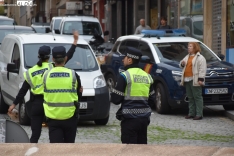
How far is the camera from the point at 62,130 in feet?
26.9

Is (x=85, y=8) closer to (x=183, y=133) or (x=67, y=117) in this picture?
(x=183, y=133)

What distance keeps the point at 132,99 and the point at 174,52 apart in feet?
28.3

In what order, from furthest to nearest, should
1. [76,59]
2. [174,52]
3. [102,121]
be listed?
[174,52] < [76,59] < [102,121]

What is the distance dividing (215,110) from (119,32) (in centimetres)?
2378

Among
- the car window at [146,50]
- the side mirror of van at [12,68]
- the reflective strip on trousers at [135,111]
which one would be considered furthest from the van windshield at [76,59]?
the reflective strip on trousers at [135,111]

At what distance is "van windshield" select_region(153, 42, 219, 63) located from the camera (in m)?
16.3

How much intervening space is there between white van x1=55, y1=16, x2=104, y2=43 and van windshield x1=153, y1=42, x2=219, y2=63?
468 inches

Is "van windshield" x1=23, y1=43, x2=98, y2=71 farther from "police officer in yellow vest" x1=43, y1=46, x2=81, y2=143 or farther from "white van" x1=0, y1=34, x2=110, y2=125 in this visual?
"police officer in yellow vest" x1=43, y1=46, x2=81, y2=143

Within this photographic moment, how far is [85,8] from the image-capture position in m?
49.3

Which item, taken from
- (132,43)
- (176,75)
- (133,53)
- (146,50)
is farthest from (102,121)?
(133,53)

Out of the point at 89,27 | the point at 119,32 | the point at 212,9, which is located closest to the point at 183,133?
the point at 212,9

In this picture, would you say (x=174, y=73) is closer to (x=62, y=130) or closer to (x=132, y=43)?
(x=132, y=43)

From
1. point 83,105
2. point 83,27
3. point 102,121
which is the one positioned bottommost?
point 102,121

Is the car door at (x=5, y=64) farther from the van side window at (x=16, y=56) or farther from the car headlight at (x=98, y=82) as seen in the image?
the car headlight at (x=98, y=82)
